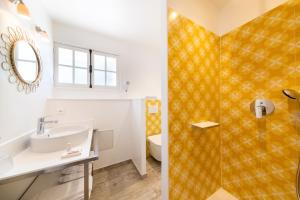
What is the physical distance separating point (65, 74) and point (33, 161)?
1.47 m

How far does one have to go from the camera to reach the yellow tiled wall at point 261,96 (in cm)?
89

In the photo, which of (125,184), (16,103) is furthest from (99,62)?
(125,184)

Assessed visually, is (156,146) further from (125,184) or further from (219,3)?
(219,3)

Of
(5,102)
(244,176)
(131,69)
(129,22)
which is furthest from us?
(131,69)

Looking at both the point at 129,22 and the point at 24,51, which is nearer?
the point at 24,51

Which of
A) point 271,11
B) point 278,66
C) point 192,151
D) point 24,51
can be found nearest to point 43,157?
point 24,51

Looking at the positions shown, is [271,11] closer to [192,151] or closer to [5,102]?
[192,151]

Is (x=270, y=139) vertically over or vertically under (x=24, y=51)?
under

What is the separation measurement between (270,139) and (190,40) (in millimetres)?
1141

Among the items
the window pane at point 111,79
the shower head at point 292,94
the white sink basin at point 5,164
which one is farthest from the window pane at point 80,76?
the shower head at point 292,94

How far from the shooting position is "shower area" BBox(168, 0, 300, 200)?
0.90 meters

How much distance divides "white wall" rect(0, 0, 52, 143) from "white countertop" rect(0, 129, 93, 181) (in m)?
0.18

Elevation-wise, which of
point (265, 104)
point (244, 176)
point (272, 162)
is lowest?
point (244, 176)

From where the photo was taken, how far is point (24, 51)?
106 cm
